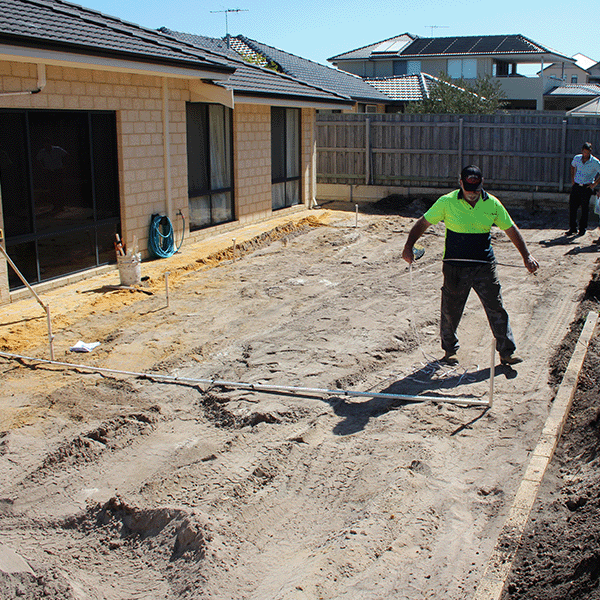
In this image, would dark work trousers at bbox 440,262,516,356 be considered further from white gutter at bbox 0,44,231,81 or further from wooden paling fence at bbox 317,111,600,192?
wooden paling fence at bbox 317,111,600,192

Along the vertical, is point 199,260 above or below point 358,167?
below

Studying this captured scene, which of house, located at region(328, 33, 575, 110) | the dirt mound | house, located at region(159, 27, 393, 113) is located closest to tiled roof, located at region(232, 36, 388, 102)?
house, located at region(159, 27, 393, 113)

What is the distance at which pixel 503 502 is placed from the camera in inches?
184

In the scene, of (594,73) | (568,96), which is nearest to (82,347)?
(568,96)

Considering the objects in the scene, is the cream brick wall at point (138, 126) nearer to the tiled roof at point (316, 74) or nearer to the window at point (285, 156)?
the window at point (285, 156)

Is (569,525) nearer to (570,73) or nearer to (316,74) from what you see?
(316,74)

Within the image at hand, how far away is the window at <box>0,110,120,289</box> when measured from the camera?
373 inches

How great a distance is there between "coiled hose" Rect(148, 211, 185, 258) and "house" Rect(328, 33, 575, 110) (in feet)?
112

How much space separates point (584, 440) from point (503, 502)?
4.11 ft

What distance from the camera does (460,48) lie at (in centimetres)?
4444

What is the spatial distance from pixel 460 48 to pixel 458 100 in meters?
23.4

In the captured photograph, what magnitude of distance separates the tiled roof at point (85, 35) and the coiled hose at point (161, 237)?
271 cm

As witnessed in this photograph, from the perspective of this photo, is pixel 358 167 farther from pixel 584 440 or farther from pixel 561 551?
pixel 561 551

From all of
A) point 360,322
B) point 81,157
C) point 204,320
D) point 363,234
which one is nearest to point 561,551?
point 360,322
